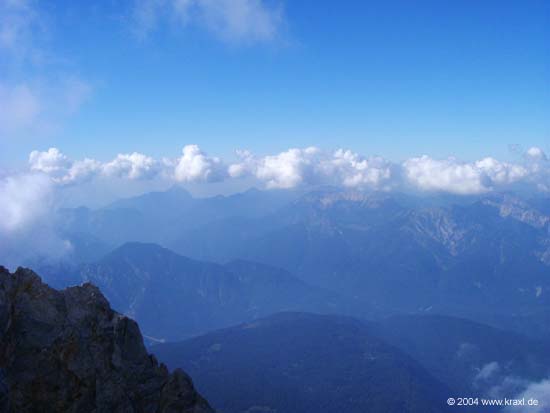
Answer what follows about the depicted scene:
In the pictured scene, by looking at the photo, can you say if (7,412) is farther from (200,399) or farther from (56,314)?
(200,399)

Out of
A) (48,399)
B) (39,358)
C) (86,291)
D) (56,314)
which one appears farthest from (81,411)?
(86,291)

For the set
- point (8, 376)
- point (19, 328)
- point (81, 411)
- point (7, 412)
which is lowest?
point (81, 411)

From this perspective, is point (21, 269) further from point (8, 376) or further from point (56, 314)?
point (8, 376)

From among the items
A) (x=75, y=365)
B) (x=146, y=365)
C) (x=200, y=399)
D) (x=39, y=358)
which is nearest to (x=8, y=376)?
(x=39, y=358)

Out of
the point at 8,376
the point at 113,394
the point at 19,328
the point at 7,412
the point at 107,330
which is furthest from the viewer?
the point at 107,330

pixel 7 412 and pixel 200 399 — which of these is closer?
pixel 7 412

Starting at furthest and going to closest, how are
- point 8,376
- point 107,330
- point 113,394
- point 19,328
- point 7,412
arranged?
point 107,330 → point 113,394 → point 19,328 → point 8,376 → point 7,412

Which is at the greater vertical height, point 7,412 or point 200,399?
point 7,412
